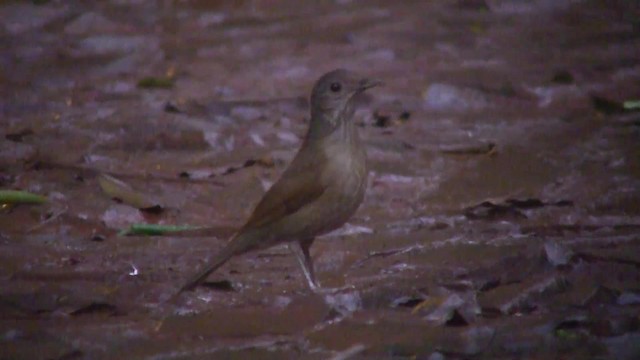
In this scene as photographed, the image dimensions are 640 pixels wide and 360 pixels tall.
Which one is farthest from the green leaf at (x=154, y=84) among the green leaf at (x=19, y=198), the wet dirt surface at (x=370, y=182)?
the green leaf at (x=19, y=198)

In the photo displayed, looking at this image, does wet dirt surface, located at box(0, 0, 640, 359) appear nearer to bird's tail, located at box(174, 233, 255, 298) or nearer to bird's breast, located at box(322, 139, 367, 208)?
bird's tail, located at box(174, 233, 255, 298)

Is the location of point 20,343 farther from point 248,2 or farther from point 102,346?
point 248,2

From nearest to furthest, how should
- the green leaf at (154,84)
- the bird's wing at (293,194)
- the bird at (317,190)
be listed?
1. the bird at (317,190)
2. the bird's wing at (293,194)
3. the green leaf at (154,84)

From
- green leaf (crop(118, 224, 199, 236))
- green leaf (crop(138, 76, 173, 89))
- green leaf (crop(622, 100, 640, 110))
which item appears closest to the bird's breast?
green leaf (crop(118, 224, 199, 236))

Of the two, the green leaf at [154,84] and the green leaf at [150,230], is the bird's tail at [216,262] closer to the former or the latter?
the green leaf at [150,230]

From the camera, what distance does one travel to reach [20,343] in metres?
5.09

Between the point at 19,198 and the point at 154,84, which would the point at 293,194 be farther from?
the point at 154,84

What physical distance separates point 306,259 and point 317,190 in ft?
1.10

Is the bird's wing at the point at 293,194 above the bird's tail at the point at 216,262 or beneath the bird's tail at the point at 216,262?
above

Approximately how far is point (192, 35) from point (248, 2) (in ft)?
3.57

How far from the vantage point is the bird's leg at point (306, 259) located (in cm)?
567

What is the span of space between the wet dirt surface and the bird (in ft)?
0.62

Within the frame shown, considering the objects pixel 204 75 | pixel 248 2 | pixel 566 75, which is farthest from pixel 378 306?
pixel 248 2

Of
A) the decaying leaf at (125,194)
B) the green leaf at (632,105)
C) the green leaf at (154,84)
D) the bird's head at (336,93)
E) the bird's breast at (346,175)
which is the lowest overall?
the green leaf at (154,84)
